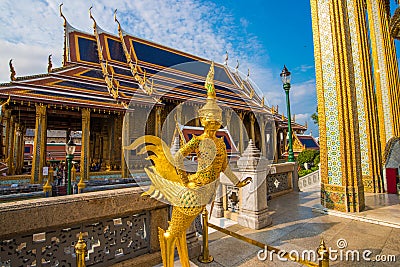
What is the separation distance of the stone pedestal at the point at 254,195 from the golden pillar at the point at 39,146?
10341 millimetres

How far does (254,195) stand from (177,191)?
2.89 m

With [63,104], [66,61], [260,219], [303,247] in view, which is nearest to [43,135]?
[63,104]

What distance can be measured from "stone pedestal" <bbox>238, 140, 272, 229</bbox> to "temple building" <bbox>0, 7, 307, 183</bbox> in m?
2.18

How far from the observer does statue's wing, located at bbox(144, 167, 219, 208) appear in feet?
6.63

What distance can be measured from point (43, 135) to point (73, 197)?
10.4 metres

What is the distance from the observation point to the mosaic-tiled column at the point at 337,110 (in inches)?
209

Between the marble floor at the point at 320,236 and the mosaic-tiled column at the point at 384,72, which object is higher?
the mosaic-tiled column at the point at 384,72

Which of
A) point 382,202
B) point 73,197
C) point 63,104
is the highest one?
point 63,104

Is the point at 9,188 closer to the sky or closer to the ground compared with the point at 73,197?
closer to the ground

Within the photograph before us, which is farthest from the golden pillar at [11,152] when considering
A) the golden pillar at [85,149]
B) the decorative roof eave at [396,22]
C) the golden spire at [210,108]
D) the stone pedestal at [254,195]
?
the decorative roof eave at [396,22]

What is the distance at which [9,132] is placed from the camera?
12820mm

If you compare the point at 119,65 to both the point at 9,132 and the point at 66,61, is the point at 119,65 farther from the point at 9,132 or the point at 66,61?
the point at 9,132

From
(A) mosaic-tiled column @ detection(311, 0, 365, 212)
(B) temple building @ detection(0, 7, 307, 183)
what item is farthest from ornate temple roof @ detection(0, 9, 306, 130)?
(A) mosaic-tiled column @ detection(311, 0, 365, 212)

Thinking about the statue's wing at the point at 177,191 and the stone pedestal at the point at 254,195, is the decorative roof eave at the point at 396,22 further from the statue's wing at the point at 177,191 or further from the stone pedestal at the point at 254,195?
the statue's wing at the point at 177,191
